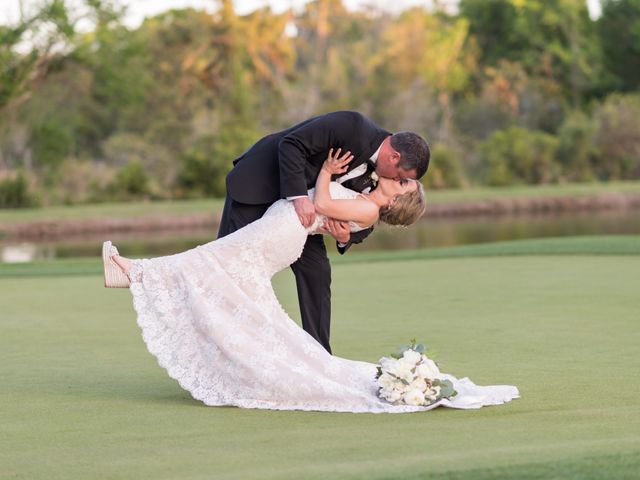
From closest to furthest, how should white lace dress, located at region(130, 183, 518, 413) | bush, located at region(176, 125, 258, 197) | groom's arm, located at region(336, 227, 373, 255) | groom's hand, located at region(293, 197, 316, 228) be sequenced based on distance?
white lace dress, located at region(130, 183, 518, 413)
groom's hand, located at region(293, 197, 316, 228)
groom's arm, located at region(336, 227, 373, 255)
bush, located at region(176, 125, 258, 197)

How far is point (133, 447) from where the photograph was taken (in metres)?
5.29

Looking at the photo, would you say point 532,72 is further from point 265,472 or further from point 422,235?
point 265,472

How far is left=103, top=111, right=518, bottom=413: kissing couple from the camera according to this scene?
634cm

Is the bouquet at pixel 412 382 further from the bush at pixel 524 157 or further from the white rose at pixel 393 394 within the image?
the bush at pixel 524 157

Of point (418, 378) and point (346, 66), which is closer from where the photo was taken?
point (418, 378)

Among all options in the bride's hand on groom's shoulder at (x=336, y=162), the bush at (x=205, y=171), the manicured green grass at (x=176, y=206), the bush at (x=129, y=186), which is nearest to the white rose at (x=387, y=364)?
the bride's hand on groom's shoulder at (x=336, y=162)

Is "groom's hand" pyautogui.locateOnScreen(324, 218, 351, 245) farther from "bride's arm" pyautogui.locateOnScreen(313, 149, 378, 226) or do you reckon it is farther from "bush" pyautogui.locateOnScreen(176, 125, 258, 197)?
"bush" pyautogui.locateOnScreen(176, 125, 258, 197)

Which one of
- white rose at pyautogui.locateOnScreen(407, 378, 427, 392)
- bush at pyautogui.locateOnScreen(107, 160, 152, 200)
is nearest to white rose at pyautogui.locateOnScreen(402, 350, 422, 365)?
white rose at pyautogui.locateOnScreen(407, 378, 427, 392)

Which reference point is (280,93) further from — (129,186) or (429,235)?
(429,235)

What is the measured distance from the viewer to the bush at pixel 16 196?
42.2m

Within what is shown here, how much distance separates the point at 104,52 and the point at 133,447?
5252 centimetres

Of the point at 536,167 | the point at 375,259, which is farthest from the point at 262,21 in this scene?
the point at 375,259

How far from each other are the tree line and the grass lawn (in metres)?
32.8

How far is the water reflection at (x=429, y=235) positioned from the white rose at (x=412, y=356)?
20.6 meters
